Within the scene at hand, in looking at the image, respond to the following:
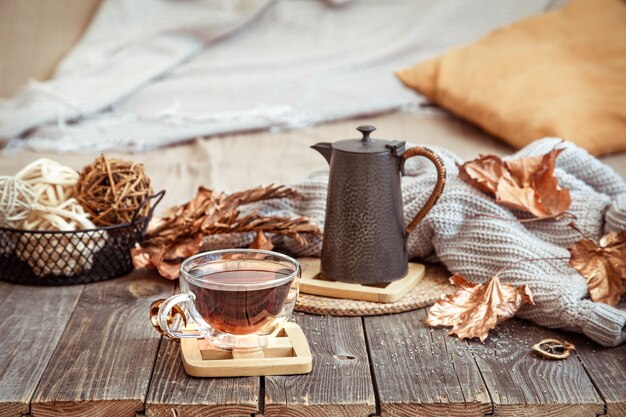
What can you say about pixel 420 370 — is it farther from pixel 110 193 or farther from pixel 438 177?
pixel 110 193

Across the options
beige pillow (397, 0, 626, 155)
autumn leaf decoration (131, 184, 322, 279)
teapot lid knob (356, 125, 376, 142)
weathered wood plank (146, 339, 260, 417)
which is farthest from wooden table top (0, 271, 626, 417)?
beige pillow (397, 0, 626, 155)

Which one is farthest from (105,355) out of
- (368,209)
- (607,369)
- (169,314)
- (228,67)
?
(228,67)

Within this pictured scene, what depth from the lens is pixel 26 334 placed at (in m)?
0.99

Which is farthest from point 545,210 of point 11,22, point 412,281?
point 11,22

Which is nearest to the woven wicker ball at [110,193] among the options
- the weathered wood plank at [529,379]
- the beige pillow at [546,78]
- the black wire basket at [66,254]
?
the black wire basket at [66,254]

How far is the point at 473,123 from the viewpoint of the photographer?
183cm

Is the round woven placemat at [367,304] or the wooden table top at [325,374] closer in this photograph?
the wooden table top at [325,374]

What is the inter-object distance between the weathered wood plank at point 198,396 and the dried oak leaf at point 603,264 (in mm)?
439

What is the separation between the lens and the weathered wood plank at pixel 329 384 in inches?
32.3

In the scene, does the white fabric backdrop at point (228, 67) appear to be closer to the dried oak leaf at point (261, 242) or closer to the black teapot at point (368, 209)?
the dried oak leaf at point (261, 242)

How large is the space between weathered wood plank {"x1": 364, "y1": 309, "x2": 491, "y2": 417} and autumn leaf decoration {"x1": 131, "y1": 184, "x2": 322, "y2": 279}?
0.20 m

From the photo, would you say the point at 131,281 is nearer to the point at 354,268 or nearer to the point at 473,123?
the point at 354,268

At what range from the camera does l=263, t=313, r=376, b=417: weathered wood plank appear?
0.82 meters

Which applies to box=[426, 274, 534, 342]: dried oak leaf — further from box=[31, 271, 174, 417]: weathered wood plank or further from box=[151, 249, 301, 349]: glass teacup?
box=[31, 271, 174, 417]: weathered wood plank
